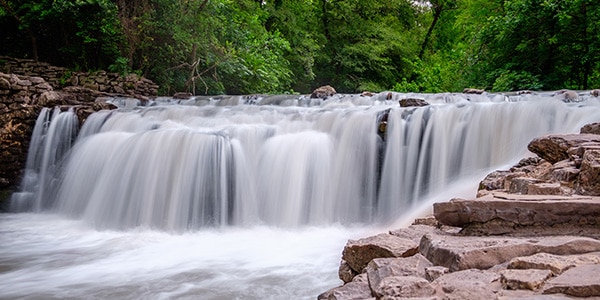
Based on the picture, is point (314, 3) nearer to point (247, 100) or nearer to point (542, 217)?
point (247, 100)

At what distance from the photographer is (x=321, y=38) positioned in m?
21.7

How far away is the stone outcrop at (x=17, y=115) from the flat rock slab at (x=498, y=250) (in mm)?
8407

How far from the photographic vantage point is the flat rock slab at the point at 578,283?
4.92 feet

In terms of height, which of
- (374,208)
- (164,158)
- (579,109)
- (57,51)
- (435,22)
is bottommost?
(374,208)

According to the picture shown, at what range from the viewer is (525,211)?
8.24ft

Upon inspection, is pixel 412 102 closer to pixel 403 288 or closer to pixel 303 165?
pixel 303 165

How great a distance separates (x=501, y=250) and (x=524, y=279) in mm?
413

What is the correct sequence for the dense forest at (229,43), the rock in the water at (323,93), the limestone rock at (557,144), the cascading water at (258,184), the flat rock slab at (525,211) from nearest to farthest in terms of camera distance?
the flat rock slab at (525,211)
the limestone rock at (557,144)
the cascading water at (258,184)
the rock in the water at (323,93)
the dense forest at (229,43)

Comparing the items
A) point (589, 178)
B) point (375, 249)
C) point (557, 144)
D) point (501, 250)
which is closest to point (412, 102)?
point (557, 144)

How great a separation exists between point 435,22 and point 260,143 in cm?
1914

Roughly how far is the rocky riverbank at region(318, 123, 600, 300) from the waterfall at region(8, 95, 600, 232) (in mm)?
3048

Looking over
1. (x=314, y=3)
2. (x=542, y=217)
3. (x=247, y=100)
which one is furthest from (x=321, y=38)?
(x=542, y=217)

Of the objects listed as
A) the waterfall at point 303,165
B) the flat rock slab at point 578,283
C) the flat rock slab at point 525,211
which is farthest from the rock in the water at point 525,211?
the waterfall at point 303,165

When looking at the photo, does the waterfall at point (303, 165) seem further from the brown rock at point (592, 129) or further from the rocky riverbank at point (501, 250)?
the rocky riverbank at point (501, 250)
